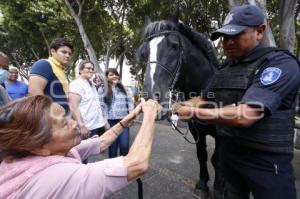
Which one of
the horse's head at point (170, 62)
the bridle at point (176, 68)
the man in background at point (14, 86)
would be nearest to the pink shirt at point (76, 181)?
the horse's head at point (170, 62)

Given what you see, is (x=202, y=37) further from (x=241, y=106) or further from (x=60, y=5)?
(x=60, y=5)

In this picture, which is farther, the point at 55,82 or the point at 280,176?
the point at 55,82

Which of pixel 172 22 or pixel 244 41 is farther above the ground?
pixel 172 22

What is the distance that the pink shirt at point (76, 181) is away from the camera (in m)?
1.33

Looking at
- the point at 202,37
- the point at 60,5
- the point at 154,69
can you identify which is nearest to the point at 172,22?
the point at 202,37

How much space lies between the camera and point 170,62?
3008mm

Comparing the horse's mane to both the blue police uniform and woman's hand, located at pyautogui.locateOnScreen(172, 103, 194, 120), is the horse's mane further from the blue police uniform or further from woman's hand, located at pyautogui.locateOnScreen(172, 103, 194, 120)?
woman's hand, located at pyautogui.locateOnScreen(172, 103, 194, 120)

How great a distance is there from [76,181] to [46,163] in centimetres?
16

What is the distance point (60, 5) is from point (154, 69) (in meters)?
12.7

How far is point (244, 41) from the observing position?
7.04 ft

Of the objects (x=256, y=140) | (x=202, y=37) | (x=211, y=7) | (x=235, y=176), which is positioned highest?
(x=211, y=7)

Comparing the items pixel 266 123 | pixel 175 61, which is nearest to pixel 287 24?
pixel 175 61

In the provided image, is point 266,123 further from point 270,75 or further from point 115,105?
point 115,105

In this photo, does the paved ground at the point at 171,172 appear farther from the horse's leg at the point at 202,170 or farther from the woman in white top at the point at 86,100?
the woman in white top at the point at 86,100
